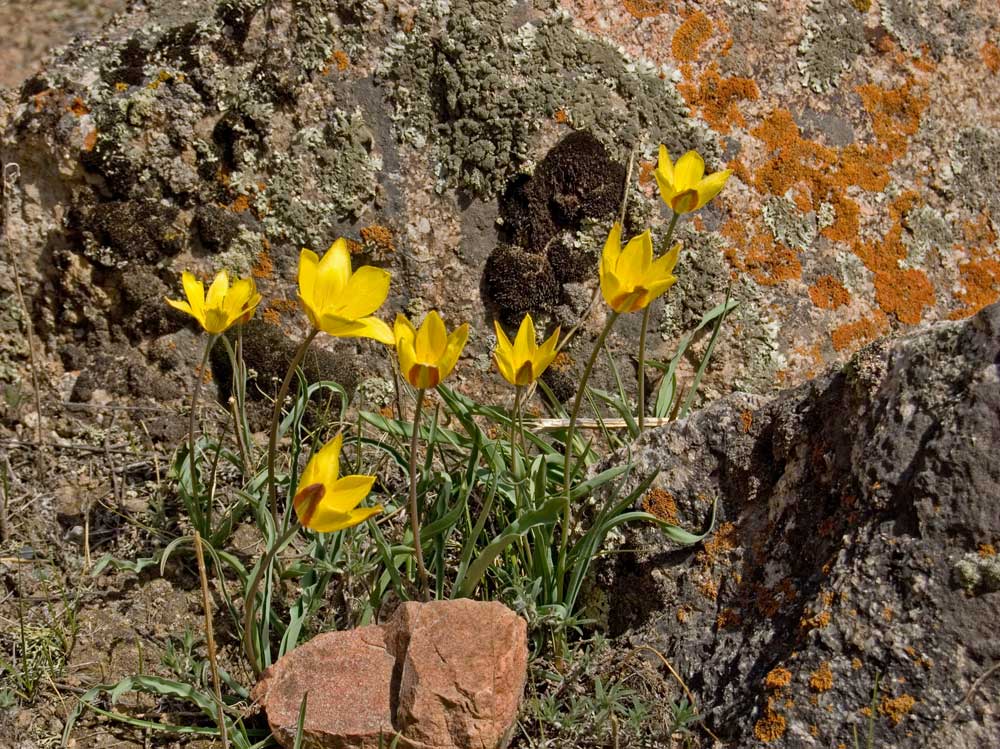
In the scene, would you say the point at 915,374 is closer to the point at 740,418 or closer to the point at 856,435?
the point at 856,435

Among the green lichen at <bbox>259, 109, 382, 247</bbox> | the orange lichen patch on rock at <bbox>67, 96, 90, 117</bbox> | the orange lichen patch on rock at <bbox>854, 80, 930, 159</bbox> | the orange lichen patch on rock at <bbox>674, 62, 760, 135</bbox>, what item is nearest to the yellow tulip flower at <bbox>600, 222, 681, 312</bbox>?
the green lichen at <bbox>259, 109, 382, 247</bbox>

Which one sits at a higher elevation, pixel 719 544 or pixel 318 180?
pixel 318 180

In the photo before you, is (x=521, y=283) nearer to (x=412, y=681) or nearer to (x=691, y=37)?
(x=691, y=37)

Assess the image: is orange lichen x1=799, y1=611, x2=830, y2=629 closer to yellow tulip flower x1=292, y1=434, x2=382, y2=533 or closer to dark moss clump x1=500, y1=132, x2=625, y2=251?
yellow tulip flower x1=292, y1=434, x2=382, y2=533

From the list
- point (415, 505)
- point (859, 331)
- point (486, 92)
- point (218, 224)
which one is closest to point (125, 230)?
point (218, 224)

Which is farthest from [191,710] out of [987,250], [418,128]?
[987,250]

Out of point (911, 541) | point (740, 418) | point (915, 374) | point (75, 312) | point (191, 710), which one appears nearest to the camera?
point (911, 541)
